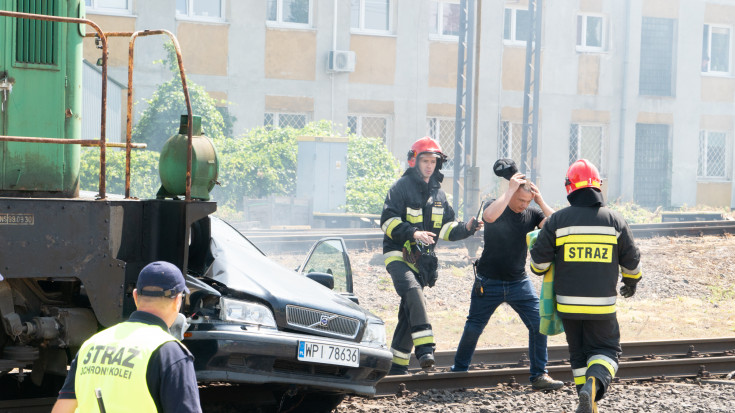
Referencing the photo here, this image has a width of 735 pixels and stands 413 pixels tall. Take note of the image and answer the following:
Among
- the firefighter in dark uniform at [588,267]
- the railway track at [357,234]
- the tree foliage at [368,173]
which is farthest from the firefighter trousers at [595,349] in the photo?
the tree foliage at [368,173]

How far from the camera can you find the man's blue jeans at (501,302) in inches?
293

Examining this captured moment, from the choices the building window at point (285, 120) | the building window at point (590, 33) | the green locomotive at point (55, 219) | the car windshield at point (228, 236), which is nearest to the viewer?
the green locomotive at point (55, 219)

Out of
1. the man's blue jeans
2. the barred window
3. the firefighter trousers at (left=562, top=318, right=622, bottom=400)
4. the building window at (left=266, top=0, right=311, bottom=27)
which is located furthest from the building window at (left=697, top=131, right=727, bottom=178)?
the firefighter trousers at (left=562, top=318, right=622, bottom=400)

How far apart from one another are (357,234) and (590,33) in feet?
45.2

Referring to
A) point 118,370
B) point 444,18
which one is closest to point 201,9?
point 444,18

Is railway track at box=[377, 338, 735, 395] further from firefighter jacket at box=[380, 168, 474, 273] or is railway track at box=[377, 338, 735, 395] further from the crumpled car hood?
the crumpled car hood

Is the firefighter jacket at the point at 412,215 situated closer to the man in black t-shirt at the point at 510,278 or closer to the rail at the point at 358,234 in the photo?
the man in black t-shirt at the point at 510,278

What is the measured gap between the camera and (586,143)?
25.8 meters

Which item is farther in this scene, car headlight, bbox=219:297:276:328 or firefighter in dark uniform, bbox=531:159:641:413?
firefighter in dark uniform, bbox=531:159:641:413

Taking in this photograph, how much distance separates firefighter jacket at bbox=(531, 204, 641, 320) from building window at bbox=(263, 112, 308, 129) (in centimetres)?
1631

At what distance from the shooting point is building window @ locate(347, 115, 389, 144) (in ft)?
76.6

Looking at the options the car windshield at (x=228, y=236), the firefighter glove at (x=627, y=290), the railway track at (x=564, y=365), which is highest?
the car windshield at (x=228, y=236)

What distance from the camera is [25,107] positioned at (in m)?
5.48

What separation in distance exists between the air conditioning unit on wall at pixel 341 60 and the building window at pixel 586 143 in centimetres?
708
